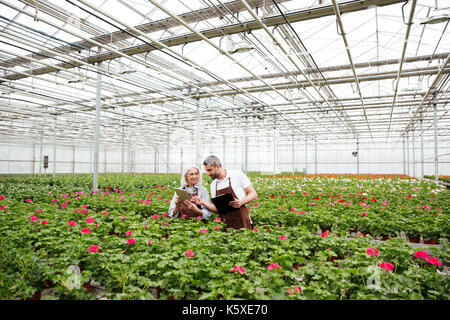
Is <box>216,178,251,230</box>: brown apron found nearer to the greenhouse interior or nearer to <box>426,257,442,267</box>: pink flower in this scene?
the greenhouse interior

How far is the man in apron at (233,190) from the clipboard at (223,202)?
7 centimetres

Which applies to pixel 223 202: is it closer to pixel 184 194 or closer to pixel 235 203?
pixel 235 203

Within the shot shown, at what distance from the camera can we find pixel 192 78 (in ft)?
35.3

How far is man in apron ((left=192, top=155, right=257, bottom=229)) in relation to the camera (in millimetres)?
3295

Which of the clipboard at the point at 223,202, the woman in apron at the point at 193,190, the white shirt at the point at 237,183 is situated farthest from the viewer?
the woman in apron at the point at 193,190

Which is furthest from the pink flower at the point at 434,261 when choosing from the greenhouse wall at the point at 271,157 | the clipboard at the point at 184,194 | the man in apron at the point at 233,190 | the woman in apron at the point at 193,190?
the greenhouse wall at the point at 271,157

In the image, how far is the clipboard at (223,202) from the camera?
126 inches

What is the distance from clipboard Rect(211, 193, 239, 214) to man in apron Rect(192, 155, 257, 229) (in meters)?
0.07

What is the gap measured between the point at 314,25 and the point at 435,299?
7018mm

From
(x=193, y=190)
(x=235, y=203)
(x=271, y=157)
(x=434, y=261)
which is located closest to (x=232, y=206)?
(x=235, y=203)

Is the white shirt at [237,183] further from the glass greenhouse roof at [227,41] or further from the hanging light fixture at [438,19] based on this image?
the hanging light fixture at [438,19]

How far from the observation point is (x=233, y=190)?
3.43 m

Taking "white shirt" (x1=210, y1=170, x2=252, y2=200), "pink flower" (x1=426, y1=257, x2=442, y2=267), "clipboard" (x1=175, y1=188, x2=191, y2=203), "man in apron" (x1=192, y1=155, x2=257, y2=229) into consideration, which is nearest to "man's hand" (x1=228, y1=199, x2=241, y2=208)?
"man in apron" (x1=192, y1=155, x2=257, y2=229)

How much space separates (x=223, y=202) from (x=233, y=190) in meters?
0.24
